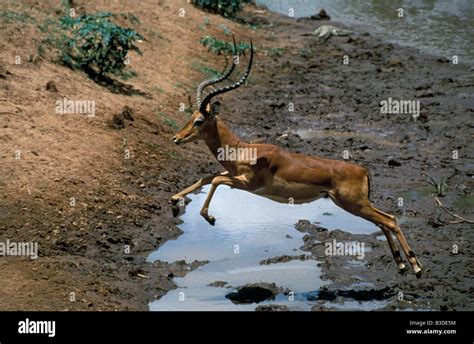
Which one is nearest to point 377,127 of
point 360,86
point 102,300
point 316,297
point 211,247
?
point 360,86

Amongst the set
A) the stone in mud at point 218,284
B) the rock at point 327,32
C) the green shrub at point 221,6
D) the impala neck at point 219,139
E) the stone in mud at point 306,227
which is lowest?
the stone in mud at point 218,284

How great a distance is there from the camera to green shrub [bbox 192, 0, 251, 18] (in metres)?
25.6

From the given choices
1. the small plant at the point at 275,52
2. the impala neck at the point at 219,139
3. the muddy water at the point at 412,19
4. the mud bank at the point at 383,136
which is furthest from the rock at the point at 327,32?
the impala neck at the point at 219,139

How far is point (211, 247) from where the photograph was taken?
1178 cm

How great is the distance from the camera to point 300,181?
10688 millimetres

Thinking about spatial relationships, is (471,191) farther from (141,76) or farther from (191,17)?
(191,17)

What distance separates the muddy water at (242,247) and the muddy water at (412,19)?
10907 millimetres

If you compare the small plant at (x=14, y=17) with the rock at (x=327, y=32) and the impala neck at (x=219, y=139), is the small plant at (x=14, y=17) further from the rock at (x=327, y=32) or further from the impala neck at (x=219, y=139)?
the rock at (x=327, y=32)

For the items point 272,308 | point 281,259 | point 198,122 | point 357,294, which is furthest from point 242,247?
point 272,308

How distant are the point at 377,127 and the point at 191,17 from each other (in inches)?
322

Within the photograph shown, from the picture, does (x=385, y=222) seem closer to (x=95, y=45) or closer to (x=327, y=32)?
(x=95, y=45)

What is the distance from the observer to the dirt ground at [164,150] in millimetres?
10578

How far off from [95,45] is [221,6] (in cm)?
962

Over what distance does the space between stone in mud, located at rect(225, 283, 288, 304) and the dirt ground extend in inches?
29.7
